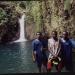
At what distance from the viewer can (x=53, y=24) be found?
5320 mm

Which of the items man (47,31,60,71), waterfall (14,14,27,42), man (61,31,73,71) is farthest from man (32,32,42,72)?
man (61,31,73,71)

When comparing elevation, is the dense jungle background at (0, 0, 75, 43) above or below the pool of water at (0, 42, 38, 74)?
above

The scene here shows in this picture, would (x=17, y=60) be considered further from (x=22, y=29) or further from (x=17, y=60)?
(x=22, y=29)

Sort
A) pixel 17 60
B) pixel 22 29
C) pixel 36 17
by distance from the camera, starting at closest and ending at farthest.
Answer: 1. pixel 17 60
2. pixel 36 17
3. pixel 22 29

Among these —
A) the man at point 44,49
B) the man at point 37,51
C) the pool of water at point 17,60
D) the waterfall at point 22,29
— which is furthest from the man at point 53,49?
the waterfall at point 22,29

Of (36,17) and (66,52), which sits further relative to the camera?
(36,17)

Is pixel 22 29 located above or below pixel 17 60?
above

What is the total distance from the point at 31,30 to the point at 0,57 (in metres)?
0.78

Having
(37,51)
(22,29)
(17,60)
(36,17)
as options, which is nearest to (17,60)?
(17,60)

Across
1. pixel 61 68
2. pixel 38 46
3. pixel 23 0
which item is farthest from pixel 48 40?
pixel 23 0

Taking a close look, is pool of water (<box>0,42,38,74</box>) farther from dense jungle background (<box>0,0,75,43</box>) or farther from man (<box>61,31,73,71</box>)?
man (<box>61,31,73,71</box>)

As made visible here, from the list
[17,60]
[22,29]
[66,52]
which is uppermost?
[22,29]

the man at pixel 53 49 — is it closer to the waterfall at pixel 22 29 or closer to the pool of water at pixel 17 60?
the pool of water at pixel 17 60

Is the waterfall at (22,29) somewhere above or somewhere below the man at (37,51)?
above
